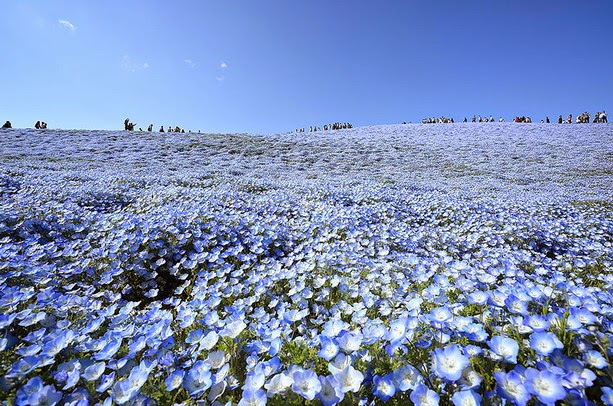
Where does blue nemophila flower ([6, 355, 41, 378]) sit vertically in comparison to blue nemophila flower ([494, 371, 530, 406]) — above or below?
below

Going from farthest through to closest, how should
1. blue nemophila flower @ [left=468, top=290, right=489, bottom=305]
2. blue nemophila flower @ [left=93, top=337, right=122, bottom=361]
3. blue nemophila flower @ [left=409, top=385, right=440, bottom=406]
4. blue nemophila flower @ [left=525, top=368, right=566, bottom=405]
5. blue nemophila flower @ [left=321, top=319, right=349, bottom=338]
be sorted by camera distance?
blue nemophila flower @ [left=321, top=319, right=349, bottom=338]
blue nemophila flower @ [left=468, top=290, right=489, bottom=305]
blue nemophila flower @ [left=93, top=337, right=122, bottom=361]
blue nemophila flower @ [left=409, top=385, right=440, bottom=406]
blue nemophila flower @ [left=525, top=368, right=566, bottom=405]

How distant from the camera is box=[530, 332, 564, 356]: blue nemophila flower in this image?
4.99ft

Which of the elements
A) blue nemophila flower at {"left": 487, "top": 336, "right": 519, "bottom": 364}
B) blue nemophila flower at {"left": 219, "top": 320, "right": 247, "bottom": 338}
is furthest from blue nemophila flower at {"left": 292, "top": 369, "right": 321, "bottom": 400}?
blue nemophila flower at {"left": 487, "top": 336, "right": 519, "bottom": 364}

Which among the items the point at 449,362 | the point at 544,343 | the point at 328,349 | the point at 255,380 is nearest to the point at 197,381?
the point at 255,380

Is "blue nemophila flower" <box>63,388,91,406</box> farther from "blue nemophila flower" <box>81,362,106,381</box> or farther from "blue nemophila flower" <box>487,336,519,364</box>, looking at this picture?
"blue nemophila flower" <box>487,336,519,364</box>

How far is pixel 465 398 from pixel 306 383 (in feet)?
2.53

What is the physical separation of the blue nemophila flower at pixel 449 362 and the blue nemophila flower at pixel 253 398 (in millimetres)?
900

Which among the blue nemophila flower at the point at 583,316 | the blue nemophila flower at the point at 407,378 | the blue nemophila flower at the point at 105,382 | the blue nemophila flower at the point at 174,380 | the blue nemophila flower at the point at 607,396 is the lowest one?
the blue nemophila flower at the point at 174,380

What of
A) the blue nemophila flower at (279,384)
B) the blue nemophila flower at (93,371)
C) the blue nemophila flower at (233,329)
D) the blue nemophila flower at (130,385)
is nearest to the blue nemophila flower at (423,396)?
the blue nemophila flower at (279,384)

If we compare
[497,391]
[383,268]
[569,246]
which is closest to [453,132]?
[569,246]

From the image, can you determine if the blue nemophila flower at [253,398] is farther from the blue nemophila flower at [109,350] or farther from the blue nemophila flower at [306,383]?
the blue nemophila flower at [109,350]

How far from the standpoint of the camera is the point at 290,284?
3.71m

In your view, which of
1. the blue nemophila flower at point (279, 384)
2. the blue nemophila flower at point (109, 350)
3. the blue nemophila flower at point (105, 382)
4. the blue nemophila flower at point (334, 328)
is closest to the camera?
the blue nemophila flower at point (279, 384)

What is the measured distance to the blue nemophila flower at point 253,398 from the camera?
158cm
